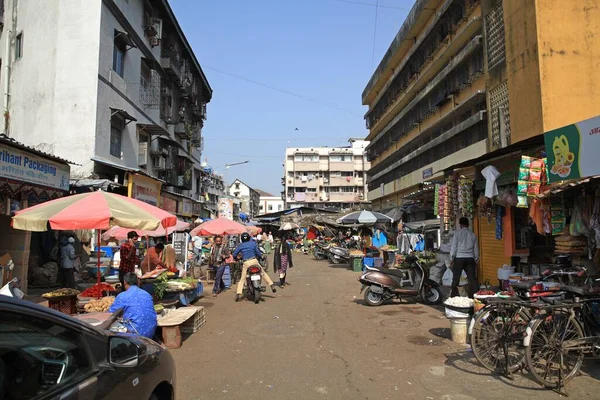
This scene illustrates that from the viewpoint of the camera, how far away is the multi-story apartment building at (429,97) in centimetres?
2222

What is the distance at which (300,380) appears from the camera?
206 inches

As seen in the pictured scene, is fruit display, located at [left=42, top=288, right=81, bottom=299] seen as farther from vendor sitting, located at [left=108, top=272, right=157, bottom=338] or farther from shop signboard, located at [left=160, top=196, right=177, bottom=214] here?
shop signboard, located at [left=160, top=196, right=177, bottom=214]

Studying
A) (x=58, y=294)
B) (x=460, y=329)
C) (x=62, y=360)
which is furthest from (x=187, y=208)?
(x=62, y=360)

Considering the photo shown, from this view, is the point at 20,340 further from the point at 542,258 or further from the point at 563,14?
the point at 563,14

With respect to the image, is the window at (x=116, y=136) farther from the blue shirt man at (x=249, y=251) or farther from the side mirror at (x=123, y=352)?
the side mirror at (x=123, y=352)

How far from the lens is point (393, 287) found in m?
10.5

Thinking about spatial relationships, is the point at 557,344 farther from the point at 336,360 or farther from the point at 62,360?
the point at 62,360

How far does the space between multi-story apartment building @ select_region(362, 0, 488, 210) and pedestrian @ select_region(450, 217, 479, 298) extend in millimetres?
13445

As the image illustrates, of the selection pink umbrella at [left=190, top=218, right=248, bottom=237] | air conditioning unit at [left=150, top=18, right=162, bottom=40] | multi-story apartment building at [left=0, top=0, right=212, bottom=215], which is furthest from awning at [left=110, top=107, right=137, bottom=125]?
pink umbrella at [left=190, top=218, right=248, bottom=237]

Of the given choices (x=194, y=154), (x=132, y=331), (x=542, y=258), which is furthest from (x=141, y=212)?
(x=194, y=154)

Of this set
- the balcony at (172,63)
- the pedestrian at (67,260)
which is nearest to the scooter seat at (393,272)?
the pedestrian at (67,260)

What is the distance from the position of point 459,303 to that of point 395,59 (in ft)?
113

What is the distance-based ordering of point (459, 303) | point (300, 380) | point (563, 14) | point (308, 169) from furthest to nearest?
point (308, 169) < point (563, 14) < point (459, 303) < point (300, 380)

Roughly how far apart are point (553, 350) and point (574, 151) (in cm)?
304
